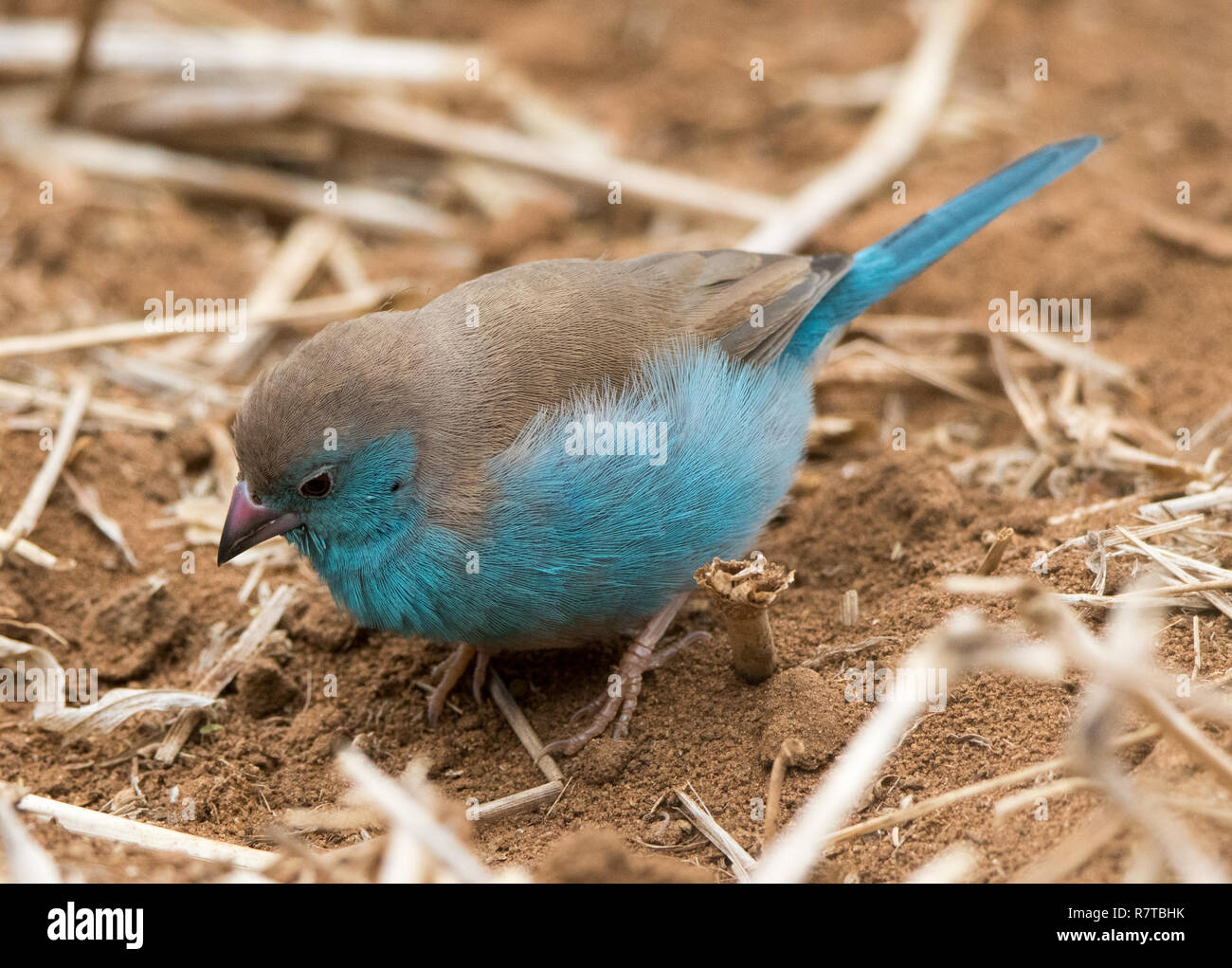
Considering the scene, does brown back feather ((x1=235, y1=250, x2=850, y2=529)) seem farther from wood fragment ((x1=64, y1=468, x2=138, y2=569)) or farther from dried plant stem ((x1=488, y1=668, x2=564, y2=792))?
wood fragment ((x1=64, y1=468, x2=138, y2=569))

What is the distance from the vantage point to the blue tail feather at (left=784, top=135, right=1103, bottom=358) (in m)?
4.84

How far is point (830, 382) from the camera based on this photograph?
18.6 ft

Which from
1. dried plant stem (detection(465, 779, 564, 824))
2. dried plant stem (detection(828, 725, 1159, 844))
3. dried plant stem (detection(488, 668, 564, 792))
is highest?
dried plant stem (detection(828, 725, 1159, 844))

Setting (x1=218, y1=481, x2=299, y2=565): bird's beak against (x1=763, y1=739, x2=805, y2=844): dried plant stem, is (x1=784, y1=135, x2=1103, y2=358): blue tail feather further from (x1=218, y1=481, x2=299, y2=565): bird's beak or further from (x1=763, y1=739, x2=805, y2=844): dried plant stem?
(x1=218, y1=481, x2=299, y2=565): bird's beak

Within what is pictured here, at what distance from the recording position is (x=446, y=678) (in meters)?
4.14

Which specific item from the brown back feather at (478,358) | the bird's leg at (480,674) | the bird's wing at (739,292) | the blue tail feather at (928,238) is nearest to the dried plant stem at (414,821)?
the brown back feather at (478,358)

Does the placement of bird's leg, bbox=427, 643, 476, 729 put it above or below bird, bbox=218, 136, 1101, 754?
below

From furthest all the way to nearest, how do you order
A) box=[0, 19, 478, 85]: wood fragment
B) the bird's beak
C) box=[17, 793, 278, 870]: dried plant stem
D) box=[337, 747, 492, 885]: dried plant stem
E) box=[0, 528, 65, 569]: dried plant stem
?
box=[0, 19, 478, 85]: wood fragment, box=[0, 528, 65, 569]: dried plant stem, the bird's beak, box=[17, 793, 278, 870]: dried plant stem, box=[337, 747, 492, 885]: dried plant stem

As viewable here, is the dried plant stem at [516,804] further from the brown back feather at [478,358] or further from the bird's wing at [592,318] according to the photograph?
the bird's wing at [592,318]

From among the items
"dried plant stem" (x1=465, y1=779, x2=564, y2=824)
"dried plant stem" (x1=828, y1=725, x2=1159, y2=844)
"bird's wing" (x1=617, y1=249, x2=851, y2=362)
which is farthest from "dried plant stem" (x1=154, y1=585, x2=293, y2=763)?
"dried plant stem" (x1=828, y1=725, x2=1159, y2=844)

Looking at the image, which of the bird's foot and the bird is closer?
the bird

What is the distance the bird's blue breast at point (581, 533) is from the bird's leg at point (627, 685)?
0.59 ft

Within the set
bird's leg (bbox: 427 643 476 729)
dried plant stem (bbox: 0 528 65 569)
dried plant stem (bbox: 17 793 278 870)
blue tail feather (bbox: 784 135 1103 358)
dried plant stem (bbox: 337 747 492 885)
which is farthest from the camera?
blue tail feather (bbox: 784 135 1103 358)

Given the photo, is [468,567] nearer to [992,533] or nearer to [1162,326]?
[992,533]
